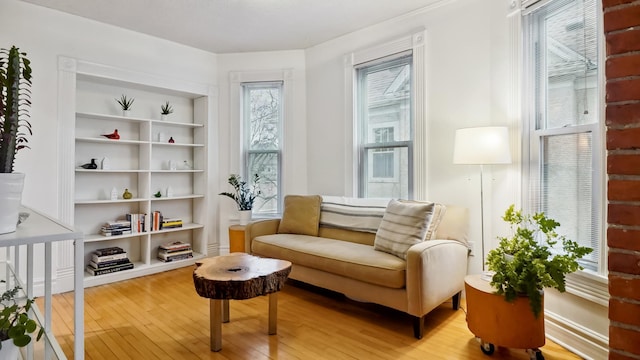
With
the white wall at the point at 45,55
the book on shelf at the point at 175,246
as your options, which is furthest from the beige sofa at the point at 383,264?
the white wall at the point at 45,55

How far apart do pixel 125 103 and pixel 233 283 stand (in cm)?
277

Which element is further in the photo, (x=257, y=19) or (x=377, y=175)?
(x=377, y=175)

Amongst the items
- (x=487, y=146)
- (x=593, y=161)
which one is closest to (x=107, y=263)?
(x=487, y=146)

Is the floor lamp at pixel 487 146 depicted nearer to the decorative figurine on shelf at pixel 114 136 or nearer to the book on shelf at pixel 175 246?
the book on shelf at pixel 175 246

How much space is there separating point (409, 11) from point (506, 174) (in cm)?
185

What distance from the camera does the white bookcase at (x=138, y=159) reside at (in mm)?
3580

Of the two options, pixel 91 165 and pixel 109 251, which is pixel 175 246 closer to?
pixel 109 251

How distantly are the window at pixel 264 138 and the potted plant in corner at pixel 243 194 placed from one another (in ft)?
0.28

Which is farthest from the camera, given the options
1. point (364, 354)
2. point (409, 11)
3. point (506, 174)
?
point (409, 11)

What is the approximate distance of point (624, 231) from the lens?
125cm

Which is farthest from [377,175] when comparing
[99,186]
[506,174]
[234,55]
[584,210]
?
[99,186]

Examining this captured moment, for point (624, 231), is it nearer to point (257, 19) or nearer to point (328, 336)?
point (328, 336)

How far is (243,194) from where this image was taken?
4363 millimetres

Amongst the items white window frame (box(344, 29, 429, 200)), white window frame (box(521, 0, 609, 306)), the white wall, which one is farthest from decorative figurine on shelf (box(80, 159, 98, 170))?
white window frame (box(521, 0, 609, 306))
